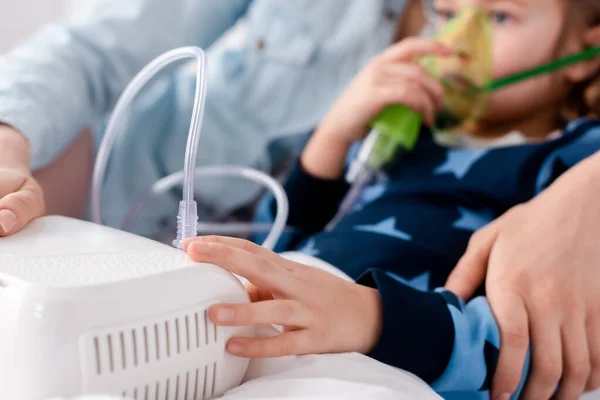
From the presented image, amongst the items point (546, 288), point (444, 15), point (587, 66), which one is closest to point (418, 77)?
point (444, 15)

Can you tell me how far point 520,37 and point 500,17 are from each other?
0.13 ft

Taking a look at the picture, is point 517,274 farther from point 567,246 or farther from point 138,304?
point 138,304

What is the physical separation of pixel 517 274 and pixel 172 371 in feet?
1.13

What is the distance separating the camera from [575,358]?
0.64 meters

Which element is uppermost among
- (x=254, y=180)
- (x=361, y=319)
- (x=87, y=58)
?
(x=87, y=58)

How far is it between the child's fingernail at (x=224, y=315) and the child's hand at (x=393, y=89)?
0.53 meters

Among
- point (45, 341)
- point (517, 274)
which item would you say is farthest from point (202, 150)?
point (45, 341)

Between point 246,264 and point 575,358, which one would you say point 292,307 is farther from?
point 575,358

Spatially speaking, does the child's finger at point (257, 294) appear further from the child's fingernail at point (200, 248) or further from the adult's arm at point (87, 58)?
the adult's arm at point (87, 58)

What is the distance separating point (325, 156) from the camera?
1015 mm

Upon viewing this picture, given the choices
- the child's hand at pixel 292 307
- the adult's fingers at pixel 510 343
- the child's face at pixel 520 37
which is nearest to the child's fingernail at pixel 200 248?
the child's hand at pixel 292 307

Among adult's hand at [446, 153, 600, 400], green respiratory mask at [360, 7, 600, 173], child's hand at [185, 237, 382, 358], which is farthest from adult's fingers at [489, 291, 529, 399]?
green respiratory mask at [360, 7, 600, 173]

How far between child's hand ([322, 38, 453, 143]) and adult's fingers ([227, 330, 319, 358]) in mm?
482

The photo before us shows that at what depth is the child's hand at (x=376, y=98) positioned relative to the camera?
93cm
